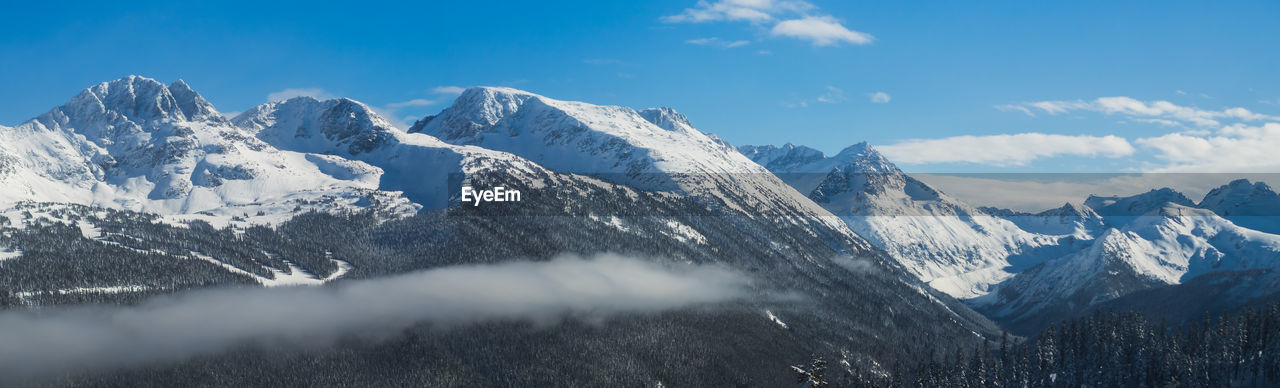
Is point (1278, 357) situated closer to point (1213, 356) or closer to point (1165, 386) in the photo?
point (1213, 356)

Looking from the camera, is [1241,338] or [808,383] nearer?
[808,383]

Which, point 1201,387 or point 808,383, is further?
point 1201,387

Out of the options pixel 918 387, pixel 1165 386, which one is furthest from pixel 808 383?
pixel 1165 386

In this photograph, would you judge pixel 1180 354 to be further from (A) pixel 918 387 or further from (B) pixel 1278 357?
(A) pixel 918 387

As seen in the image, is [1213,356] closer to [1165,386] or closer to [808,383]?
[1165,386]

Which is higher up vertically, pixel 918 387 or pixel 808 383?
pixel 808 383

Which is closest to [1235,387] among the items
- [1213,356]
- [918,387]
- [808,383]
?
[1213,356]

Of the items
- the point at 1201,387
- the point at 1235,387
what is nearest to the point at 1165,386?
the point at 1201,387

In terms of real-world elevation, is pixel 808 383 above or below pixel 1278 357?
above

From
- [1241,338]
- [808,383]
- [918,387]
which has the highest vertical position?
[808,383]
